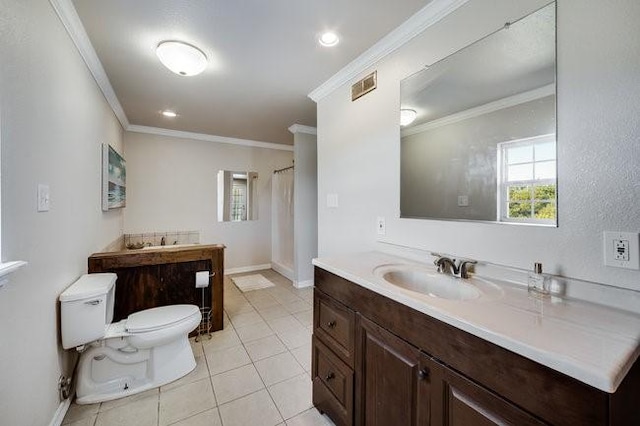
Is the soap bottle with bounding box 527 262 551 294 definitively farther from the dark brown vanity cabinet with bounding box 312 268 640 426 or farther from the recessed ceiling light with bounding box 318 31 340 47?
the recessed ceiling light with bounding box 318 31 340 47

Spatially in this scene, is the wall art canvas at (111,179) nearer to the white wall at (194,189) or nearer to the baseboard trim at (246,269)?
the white wall at (194,189)

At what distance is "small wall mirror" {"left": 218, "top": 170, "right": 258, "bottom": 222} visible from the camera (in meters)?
4.39

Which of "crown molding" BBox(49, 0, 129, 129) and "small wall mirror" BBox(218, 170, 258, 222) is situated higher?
"crown molding" BBox(49, 0, 129, 129)

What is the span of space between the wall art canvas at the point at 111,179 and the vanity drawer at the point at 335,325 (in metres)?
2.28

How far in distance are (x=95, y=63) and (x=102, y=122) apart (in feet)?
2.00

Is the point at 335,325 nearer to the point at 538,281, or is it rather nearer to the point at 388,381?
the point at 388,381

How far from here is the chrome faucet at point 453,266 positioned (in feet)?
4.22

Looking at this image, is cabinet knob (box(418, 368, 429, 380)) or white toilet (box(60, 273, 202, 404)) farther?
Answer: white toilet (box(60, 273, 202, 404))

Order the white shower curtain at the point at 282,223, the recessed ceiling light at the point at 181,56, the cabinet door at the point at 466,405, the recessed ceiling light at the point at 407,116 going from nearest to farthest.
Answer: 1. the cabinet door at the point at 466,405
2. the recessed ceiling light at the point at 407,116
3. the recessed ceiling light at the point at 181,56
4. the white shower curtain at the point at 282,223

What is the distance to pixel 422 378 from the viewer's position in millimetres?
934

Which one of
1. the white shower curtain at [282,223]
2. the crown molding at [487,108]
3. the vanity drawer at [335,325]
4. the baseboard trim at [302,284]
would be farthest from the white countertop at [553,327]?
the white shower curtain at [282,223]

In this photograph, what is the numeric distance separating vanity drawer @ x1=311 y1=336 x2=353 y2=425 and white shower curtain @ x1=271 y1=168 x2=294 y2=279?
2610 millimetres

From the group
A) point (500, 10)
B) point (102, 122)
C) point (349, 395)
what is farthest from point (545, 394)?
point (102, 122)

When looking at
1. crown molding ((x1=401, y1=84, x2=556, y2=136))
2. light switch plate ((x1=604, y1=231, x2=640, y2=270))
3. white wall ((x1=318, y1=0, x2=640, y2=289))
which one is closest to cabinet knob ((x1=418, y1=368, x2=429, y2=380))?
white wall ((x1=318, y1=0, x2=640, y2=289))
